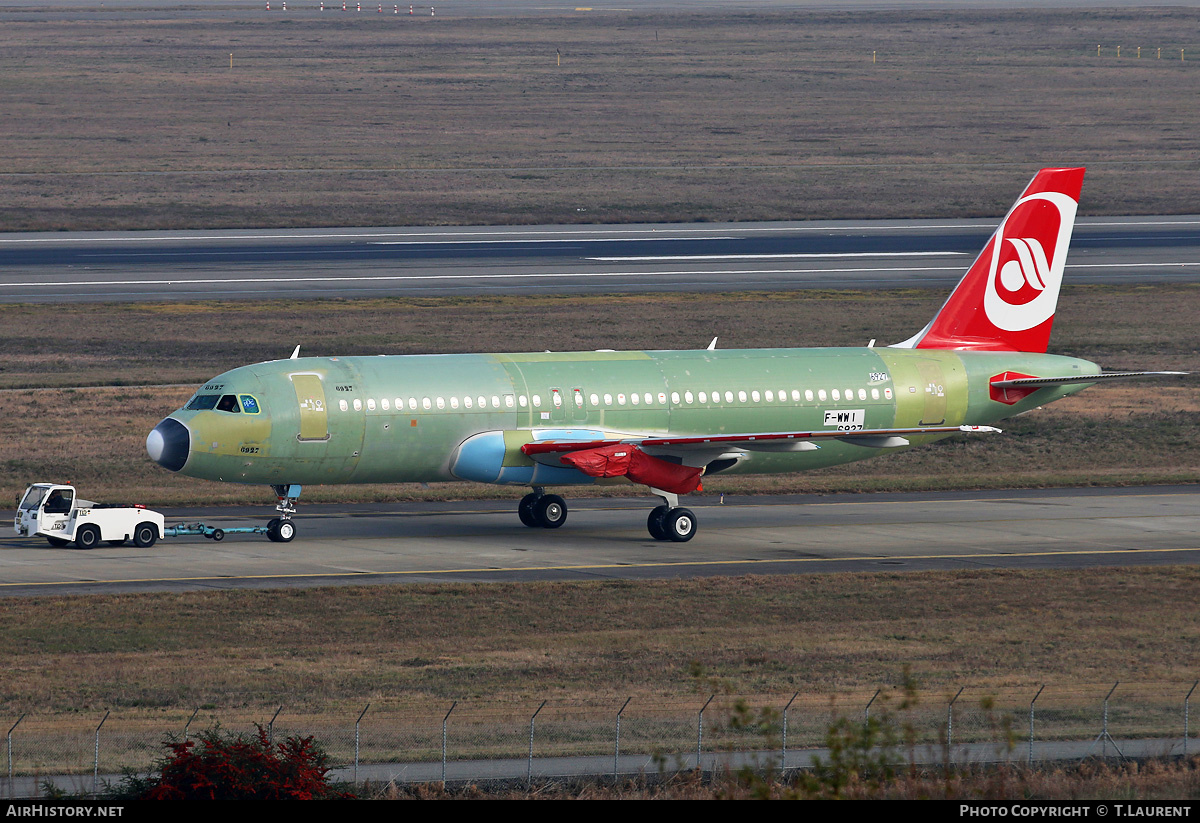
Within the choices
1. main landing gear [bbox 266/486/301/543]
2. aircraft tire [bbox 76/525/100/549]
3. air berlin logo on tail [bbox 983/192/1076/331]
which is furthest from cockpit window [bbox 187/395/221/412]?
air berlin logo on tail [bbox 983/192/1076/331]

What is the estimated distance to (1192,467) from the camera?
67250 millimetres

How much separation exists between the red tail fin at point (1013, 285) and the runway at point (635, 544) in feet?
19.6

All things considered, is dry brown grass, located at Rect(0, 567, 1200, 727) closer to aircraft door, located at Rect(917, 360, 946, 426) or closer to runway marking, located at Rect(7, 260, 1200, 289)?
aircraft door, located at Rect(917, 360, 946, 426)

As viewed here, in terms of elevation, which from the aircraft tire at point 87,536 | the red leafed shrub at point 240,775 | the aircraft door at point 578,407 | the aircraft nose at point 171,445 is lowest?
the red leafed shrub at point 240,775

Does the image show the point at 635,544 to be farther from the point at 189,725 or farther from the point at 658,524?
the point at 189,725

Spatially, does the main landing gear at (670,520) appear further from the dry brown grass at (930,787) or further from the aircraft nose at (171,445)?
the dry brown grass at (930,787)

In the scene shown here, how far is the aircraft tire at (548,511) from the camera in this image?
2137 inches

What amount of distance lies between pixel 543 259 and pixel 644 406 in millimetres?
57937

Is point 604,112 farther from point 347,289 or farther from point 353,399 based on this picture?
point 353,399

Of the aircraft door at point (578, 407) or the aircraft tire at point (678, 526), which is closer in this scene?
the aircraft tire at point (678, 526)

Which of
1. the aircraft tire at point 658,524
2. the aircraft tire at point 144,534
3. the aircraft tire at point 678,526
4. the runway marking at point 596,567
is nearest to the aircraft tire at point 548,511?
the aircraft tire at point 658,524

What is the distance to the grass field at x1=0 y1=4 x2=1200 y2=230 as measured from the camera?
13188 cm

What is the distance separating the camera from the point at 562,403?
5238cm

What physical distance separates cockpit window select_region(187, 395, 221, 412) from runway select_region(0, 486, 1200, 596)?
13.7 feet
